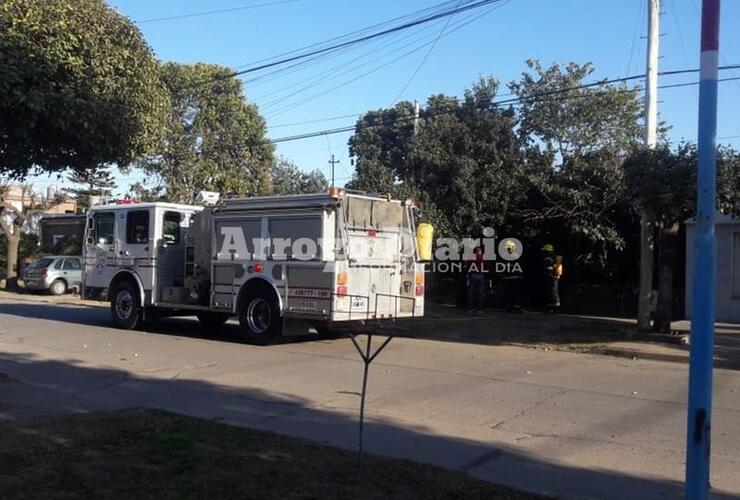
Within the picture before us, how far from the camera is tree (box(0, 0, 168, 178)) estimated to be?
7246 mm

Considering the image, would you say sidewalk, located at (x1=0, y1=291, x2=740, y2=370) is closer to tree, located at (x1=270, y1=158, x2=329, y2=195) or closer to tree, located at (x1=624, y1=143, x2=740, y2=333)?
tree, located at (x1=624, y1=143, x2=740, y2=333)

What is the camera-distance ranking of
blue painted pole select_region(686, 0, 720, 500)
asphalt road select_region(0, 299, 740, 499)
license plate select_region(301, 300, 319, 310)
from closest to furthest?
blue painted pole select_region(686, 0, 720, 500) → asphalt road select_region(0, 299, 740, 499) → license plate select_region(301, 300, 319, 310)

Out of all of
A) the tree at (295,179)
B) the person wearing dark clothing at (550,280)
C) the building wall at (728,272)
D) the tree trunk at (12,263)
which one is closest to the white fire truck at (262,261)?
the person wearing dark clothing at (550,280)

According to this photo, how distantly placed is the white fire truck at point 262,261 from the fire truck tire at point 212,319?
0.23 feet

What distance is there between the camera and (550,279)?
20219 millimetres

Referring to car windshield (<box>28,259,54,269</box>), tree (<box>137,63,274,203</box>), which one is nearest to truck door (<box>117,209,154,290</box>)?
car windshield (<box>28,259,54,269</box>)

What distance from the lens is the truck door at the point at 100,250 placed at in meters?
16.9

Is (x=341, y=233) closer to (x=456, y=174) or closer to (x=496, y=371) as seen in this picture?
(x=496, y=371)

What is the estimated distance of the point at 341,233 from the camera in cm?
1313

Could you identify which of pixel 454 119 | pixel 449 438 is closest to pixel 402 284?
pixel 449 438

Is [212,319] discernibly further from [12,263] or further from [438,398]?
[12,263]

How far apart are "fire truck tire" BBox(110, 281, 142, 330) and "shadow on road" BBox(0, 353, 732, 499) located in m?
4.50

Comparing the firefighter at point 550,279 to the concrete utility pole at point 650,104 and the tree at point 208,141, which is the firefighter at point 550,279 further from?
the tree at point 208,141

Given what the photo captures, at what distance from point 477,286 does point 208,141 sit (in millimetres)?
19152
